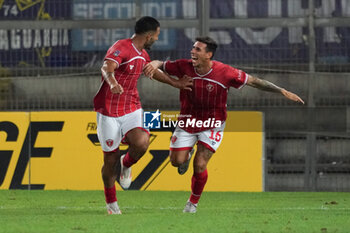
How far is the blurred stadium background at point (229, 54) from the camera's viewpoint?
1247cm

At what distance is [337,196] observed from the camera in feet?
39.1

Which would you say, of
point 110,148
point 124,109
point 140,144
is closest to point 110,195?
point 110,148

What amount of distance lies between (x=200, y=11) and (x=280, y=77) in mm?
1286

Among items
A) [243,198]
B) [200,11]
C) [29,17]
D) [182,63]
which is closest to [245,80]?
[182,63]

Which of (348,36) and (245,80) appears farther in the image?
(348,36)

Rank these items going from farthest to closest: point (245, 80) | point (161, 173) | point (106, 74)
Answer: point (161, 173)
point (245, 80)
point (106, 74)

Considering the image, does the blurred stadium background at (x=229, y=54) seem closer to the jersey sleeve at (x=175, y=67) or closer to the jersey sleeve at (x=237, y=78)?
the jersey sleeve at (x=175, y=67)

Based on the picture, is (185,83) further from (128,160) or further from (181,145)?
(128,160)

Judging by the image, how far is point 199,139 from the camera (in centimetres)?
945

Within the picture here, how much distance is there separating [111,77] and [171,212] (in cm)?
144

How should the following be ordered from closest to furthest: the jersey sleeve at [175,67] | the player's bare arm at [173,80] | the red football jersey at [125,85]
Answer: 1. the red football jersey at [125,85]
2. the player's bare arm at [173,80]
3. the jersey sleeve at [175,67]

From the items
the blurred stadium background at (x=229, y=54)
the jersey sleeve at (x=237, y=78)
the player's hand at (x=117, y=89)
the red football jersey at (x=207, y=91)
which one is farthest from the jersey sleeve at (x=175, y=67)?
the blurred stadium background at (x=229, y=54)

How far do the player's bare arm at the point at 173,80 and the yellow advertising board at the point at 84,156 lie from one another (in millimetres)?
3001

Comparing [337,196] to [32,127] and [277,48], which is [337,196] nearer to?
[277,48]
